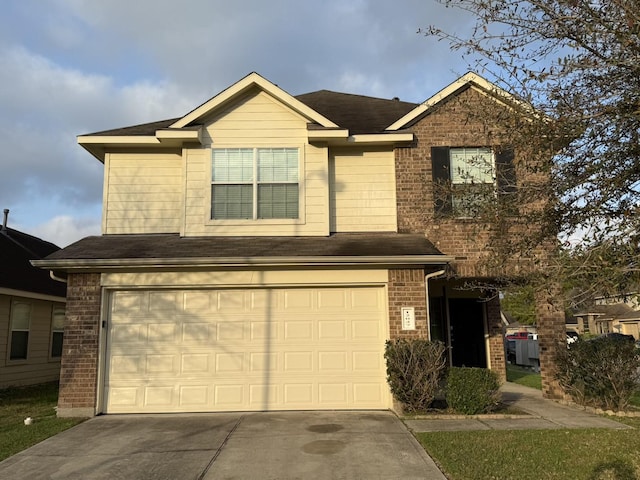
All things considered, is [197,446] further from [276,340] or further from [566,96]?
[566,96]

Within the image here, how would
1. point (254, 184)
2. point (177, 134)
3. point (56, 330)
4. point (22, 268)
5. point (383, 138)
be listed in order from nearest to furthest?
point (177, 134)
point (254, 184)
point (383, 138)
point (22, 268)
point (56, 330)

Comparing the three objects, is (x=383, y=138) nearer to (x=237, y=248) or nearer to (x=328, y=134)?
(x=328, y=134)

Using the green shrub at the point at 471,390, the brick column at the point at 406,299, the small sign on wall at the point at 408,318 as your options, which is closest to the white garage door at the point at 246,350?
the brick column at the point at 406,299

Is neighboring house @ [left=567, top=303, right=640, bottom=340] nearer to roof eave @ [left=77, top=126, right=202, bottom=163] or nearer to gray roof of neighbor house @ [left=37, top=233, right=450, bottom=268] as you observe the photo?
gray roof of neighbor house @ [left=37, top=233, right=450, bottom=268]

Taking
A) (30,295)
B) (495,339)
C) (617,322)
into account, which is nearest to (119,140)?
(30,295)

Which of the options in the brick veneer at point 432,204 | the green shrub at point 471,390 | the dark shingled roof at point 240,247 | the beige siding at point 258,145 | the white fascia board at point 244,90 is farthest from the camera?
the white fascia board at point 244,90

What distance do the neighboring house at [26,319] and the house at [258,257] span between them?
5321 mm

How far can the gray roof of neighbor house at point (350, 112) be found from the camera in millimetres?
12023

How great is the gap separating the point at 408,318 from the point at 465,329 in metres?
5.30

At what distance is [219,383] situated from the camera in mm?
9750

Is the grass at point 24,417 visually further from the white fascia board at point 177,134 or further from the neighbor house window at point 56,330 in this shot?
the white fascia board at point 177,134

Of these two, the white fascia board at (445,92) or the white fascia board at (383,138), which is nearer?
the white fascia board at (383,138)

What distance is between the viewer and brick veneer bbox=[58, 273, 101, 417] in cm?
944

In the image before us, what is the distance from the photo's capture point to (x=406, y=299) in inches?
390
